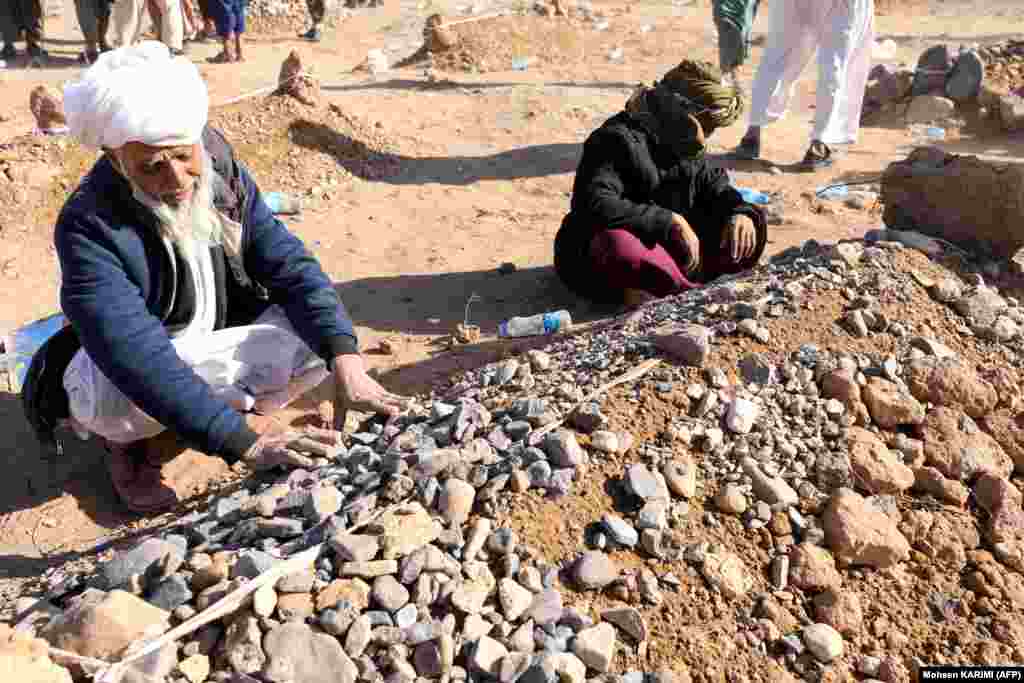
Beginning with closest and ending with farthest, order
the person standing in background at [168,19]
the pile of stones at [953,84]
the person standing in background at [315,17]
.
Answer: the pile of stones at [953,84], the person standing in background at [168,19], the person standing in background at [315,17]

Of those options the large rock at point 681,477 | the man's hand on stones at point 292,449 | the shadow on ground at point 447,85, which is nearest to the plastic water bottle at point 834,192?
the shadow on ground at point 447,85

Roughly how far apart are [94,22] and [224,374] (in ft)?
24.4

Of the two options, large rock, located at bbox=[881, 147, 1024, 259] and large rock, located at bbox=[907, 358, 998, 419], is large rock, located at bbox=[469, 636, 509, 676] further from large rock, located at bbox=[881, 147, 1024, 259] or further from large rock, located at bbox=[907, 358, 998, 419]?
large rock, located at bbox=[881, 147, 1024, 259]

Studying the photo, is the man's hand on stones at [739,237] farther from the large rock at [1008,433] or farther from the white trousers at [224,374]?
the white trousers at [224,374]

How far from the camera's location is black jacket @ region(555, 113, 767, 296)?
161 inches

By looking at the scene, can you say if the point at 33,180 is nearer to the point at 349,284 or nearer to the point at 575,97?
the point at 349,284

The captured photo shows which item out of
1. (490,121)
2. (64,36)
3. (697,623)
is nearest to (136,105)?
(697,623)

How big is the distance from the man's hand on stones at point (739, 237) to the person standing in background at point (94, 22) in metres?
6.96

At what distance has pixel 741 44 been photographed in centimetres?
746

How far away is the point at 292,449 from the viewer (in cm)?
269

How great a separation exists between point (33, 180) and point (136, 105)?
3402 mm

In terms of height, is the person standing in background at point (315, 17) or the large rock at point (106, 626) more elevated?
the person standing in background at point (315, 17)

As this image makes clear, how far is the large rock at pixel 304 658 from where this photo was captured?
6.31ft

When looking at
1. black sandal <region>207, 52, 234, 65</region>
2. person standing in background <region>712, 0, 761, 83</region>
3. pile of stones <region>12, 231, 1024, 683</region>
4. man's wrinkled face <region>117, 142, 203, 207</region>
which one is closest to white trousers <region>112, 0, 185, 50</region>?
black sandal <region>207, 52, 234, 65</region>
